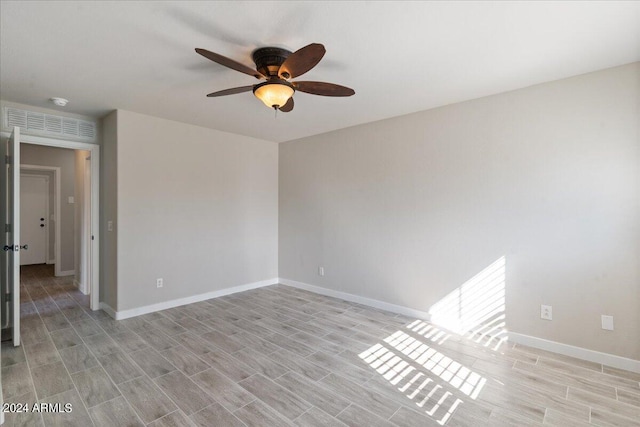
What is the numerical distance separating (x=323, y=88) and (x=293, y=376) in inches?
88.9

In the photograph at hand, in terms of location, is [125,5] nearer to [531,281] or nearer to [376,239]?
[376,239]

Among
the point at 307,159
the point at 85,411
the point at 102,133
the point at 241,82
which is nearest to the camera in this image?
the point at 85,411

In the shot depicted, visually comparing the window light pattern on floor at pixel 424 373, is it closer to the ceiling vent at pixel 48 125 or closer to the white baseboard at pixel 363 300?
the white baseboard at pixel 363 300

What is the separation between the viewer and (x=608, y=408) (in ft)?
6.54

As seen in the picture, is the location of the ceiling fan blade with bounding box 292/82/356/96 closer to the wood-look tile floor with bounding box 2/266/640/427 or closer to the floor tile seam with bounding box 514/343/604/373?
the wood-look tile floor with bounding box 2/266/640/427

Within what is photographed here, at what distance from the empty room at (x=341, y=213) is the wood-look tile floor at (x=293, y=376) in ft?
0.07

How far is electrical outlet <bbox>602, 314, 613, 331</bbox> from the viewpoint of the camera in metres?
2.52

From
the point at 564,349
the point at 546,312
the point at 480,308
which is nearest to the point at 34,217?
the point at 480,308

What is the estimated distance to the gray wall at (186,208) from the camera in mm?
3629

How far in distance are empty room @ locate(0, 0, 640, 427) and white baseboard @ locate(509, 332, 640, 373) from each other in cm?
→ 1

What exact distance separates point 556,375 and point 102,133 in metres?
5.49

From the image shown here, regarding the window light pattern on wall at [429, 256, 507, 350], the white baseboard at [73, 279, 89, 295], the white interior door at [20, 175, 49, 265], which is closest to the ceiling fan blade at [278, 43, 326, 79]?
the window light pattern on wall at [429, 256, 507, 350]

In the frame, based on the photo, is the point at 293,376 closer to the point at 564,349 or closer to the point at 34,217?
the point at 564,349

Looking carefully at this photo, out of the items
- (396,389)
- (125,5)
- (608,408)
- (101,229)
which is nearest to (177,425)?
(396,389)
